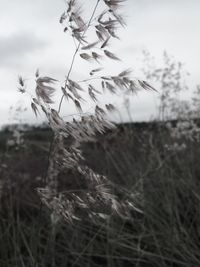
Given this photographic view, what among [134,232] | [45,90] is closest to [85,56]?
[45,90]

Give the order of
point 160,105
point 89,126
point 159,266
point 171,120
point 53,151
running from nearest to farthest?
point 89,126 < point 53,151 < point 159,266 < point 160,105 < point 171,120

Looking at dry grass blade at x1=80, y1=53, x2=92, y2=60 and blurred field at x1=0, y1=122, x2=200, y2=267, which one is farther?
blurred field at x1=0, y1=122, x2=200, y2=267

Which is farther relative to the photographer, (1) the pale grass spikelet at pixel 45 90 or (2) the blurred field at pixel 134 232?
(2) the blurred field at pixel 134 232

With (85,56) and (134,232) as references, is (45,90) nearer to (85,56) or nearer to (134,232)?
(85,56)

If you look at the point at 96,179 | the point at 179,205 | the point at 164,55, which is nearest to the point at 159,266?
the point at 179,205

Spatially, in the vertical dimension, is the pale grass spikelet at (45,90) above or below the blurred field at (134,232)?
above

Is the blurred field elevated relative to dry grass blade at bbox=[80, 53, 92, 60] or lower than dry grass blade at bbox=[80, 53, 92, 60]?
lower

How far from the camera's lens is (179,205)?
11.8ft

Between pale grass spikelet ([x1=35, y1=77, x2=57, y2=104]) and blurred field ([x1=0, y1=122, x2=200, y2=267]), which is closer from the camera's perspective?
pale grass spikelet ([x1=35, y1=77, x2=57, y2=104])

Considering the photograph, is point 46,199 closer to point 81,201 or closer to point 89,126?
point 81,201

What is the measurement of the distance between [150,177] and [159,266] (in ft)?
4.59

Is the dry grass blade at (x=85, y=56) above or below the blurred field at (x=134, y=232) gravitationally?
above

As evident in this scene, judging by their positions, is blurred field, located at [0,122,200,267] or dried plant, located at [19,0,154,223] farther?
blurred field, located at [0,122,200,267]

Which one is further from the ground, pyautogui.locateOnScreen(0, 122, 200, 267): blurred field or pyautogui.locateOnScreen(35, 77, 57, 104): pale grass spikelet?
pyautogui.locateOnScreen(35, 77, 57, 104): pale grass spikelet
